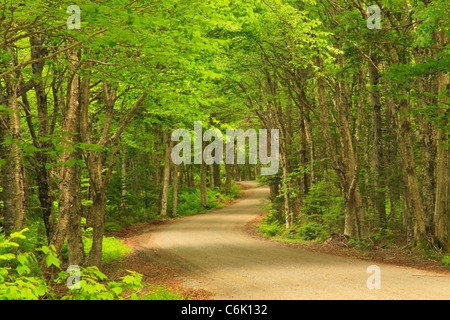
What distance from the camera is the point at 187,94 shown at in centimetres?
1170

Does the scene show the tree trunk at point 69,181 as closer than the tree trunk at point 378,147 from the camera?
Yes

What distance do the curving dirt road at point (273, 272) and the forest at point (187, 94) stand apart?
2.78m

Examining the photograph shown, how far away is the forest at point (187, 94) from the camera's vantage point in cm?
518

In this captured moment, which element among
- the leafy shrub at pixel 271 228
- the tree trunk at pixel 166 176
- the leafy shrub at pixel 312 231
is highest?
the tree trunk at pixel 166 176

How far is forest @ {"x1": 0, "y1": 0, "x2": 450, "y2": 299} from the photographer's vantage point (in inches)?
204

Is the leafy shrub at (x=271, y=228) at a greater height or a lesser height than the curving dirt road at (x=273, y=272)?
lesser

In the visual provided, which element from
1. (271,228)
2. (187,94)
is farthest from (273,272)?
(271,228)

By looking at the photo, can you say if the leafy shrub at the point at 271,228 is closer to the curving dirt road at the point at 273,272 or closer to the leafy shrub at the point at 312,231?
the leafy shrub at the point at 312,231

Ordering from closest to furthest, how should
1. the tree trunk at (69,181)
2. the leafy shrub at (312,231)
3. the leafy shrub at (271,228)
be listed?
the tree trunk at (69,181) → the leafy shrub at (312,231) → the leafy shrub at (271,228)

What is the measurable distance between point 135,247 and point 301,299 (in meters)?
10.8

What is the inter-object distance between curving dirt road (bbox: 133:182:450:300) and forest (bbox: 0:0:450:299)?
2.78 metres

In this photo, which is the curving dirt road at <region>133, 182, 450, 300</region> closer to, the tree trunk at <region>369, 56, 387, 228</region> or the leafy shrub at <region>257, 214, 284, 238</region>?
the leafy shrub at <region>257, 214, 284, 238</region>

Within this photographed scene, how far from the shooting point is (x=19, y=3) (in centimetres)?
487

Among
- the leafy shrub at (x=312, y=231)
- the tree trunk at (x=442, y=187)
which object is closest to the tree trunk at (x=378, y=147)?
the leafy shrub at (x=312, y=231)
